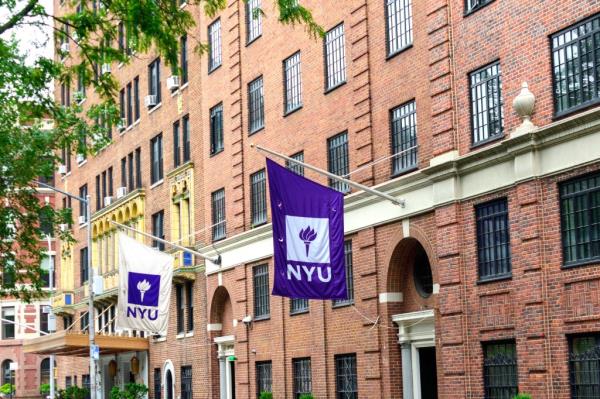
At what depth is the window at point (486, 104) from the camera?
26.8 m

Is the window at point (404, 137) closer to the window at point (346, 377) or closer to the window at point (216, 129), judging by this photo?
the window at point (346, 377)

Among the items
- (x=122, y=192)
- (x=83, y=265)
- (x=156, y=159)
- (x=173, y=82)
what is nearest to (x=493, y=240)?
(x=173, y=82)

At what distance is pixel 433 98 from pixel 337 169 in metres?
6.29

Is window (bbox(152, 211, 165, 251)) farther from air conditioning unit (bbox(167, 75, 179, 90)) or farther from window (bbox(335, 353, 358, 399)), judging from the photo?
window (bbox(335, 353, 358, 399))

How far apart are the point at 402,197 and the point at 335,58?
20.9 ft

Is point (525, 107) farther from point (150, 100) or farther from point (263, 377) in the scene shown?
point (150, 100)

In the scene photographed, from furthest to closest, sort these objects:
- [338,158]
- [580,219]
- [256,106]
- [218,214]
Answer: [218,214]
[256,106]
[338,158]
[580,219]

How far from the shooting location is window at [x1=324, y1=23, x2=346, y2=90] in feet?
114

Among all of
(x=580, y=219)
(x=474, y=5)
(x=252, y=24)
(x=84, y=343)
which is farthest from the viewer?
(x=84, y=343)

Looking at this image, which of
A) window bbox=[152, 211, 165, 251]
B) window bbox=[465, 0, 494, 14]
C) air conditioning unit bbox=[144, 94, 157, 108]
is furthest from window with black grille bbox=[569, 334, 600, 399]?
air conditioning unit bbox=[144, 94, 157, 108]

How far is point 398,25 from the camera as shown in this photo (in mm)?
31844

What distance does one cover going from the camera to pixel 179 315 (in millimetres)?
48594

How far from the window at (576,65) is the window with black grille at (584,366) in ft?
15.5

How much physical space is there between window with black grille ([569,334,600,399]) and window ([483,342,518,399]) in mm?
1991
